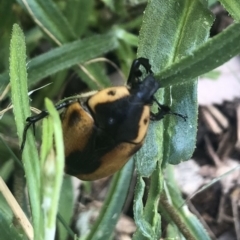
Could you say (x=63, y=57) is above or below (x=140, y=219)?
above

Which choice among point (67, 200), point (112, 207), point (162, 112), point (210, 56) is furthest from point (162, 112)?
point (67, 200)

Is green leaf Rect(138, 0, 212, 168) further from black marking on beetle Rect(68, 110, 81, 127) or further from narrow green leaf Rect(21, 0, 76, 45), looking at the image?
narrow green leaf Rect(21, 0, 76, 45)

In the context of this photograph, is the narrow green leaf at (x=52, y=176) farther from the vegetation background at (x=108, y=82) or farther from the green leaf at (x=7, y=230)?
the green leaf at (x=7, y=230)

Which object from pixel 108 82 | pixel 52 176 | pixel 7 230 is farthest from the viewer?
pixel 108 82

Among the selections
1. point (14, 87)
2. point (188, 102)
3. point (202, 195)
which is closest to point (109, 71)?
point (202, 195)

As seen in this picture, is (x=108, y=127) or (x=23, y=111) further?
(x=108, y=127)

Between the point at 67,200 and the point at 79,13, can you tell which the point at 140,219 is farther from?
the point at 79,13

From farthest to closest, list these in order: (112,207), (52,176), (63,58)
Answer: (63,58), (112,207), (52,176)

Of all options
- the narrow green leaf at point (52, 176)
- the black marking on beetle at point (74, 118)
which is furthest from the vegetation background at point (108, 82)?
the black marking on beetle at point (74, 118)
